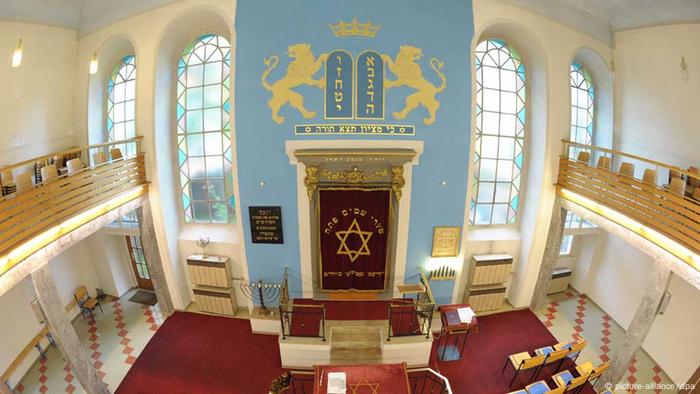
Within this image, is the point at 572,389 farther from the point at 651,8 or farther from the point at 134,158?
the point at 134,158

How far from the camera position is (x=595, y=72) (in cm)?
741

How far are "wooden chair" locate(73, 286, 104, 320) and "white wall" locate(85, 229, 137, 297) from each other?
48cm

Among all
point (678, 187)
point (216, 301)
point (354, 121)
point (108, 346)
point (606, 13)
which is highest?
point (606, 13)

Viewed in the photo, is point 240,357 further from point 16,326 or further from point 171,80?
point 171,80

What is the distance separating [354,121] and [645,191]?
5539mm

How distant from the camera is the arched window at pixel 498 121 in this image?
721 centimetres

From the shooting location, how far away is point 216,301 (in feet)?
24.3

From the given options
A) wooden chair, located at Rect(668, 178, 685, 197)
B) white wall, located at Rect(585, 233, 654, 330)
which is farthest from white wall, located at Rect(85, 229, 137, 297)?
white wall, located at Rect(585, 233, 654, 330)

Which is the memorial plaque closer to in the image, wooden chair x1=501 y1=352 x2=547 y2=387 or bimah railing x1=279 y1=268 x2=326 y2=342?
bimah railing x1=279 y1=268 x2=326 y2=342

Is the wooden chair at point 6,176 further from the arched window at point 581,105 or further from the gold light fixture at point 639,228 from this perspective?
the arched window at point 581,105

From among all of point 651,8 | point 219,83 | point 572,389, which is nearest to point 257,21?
point 219,83

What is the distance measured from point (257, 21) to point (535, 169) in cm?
715

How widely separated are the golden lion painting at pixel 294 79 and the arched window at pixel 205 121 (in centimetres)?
161

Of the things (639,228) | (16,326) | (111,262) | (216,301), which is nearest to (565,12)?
(639,228)
